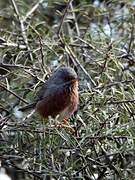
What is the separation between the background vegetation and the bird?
6cm

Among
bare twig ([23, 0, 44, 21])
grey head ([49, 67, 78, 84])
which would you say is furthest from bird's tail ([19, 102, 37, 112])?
bare twig ([23, 0, 44, 21])

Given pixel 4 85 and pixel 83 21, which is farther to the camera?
pixel 83 21

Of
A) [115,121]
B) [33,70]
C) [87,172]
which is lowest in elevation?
[87,172]

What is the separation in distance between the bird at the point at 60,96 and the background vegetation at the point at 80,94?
0.06 m

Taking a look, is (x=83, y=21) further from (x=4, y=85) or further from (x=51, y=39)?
(x=4, y=85)

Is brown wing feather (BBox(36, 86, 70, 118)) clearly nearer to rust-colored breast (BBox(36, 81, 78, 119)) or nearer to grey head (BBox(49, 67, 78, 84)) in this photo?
rust-colored breast (BBox(36, 81, 78, 119))

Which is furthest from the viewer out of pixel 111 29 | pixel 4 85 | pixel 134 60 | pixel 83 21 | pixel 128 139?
pixel 83 21

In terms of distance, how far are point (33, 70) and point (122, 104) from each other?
0.75 meters

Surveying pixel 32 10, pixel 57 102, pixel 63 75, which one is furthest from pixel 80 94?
pixel 32 10

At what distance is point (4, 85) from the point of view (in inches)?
159

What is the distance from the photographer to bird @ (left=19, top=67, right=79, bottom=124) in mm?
4082

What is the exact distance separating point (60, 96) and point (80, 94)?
304 millimetres

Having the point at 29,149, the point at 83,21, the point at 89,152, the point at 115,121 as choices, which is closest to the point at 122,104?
the point at 115,121

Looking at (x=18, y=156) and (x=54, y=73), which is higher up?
(x=54, y=73)
